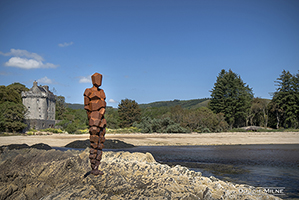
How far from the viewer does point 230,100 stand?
141ft

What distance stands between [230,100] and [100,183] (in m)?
41.9

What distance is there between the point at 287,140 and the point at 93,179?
24.1m

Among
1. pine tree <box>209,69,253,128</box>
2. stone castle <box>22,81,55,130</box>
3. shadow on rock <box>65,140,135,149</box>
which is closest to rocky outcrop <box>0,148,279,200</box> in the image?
shadow on rock <box>65,140,135,149</box>

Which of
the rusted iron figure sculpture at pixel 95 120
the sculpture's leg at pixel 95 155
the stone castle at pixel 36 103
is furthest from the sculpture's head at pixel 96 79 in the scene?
the stone castle at pixel 36 103

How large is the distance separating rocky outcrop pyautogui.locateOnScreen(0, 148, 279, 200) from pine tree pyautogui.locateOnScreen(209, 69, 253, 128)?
38.7 meters

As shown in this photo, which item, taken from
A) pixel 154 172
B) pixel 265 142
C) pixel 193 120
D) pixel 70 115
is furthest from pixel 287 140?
pixel 70 115

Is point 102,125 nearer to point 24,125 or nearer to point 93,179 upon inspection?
point 93,179

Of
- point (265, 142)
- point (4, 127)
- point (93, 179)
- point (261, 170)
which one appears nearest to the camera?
point (93, 179)

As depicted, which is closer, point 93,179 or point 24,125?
point 93,179

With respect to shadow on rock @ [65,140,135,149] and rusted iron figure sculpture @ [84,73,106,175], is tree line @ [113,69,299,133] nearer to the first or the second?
shadow on rock @ [65,140,135,149]

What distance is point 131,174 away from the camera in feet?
17.9

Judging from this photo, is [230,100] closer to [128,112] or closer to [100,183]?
[128,112]

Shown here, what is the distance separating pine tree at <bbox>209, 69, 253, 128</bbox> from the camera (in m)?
42.3

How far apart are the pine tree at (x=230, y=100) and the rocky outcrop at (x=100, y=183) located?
3873 centimetres
